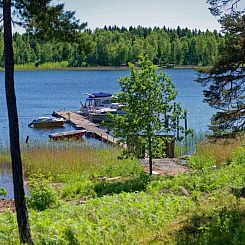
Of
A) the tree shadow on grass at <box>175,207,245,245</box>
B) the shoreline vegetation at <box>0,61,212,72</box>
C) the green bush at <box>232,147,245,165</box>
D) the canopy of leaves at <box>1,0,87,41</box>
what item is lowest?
the shoreline vegetation at <box>0,61,212,72</box>

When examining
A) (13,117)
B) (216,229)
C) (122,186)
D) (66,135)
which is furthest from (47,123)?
(216,229)

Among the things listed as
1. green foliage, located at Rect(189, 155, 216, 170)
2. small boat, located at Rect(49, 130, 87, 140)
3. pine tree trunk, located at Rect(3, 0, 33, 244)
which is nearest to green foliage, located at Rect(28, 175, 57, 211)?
pine tree trunk, located at Rect(3, 0, 33, 244)

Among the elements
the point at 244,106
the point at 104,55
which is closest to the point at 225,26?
the point at 244,106

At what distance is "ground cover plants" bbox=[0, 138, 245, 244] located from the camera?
6.65 meters

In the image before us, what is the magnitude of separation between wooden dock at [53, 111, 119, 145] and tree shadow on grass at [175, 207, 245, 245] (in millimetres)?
18220

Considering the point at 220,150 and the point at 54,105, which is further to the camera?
the point at 54,105

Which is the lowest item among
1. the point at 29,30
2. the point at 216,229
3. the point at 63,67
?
the point at 63,67

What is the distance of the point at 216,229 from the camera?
253 inches

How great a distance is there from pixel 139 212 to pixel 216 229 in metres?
2.02

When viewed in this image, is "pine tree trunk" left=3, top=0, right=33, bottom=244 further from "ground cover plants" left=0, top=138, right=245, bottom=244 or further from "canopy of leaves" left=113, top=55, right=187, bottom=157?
"canopy of leaves" left=113, top=55, right=187, bottom=157

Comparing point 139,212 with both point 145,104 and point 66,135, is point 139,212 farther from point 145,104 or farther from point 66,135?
point 66,135

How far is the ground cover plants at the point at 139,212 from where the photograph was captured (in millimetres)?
6652

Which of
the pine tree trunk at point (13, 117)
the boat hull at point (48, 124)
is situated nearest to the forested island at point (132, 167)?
the pine tree trunk at point (13, 117)

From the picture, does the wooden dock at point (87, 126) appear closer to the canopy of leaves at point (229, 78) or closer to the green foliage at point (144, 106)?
the green foliage at point (144, 106)
